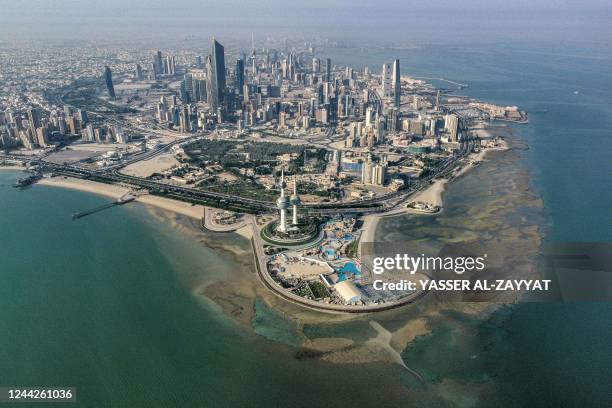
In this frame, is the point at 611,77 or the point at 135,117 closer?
the point at 135,117

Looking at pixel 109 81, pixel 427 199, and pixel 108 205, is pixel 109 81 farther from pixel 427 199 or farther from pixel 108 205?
pixel 427 199

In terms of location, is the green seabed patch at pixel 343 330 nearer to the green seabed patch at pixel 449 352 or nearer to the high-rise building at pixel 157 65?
the green seabed patch at pixel 449 352

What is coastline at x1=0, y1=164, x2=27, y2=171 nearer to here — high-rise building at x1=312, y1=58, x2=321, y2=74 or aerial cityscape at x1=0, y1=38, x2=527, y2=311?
aerial cityscape at x1=0, y1=38, x2=527, y2=311

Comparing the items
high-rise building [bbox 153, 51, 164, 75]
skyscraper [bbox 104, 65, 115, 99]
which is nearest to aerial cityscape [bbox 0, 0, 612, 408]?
skyscraper [bbox 104, 65, 115, 99]

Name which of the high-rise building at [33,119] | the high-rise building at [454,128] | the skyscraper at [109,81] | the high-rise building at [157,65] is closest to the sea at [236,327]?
the high-rise building at [454,128]

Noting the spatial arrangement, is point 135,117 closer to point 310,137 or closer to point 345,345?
point 310,137

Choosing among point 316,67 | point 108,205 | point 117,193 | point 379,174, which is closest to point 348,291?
point 379,174

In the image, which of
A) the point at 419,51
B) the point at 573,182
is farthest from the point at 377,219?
the point at 419,51
